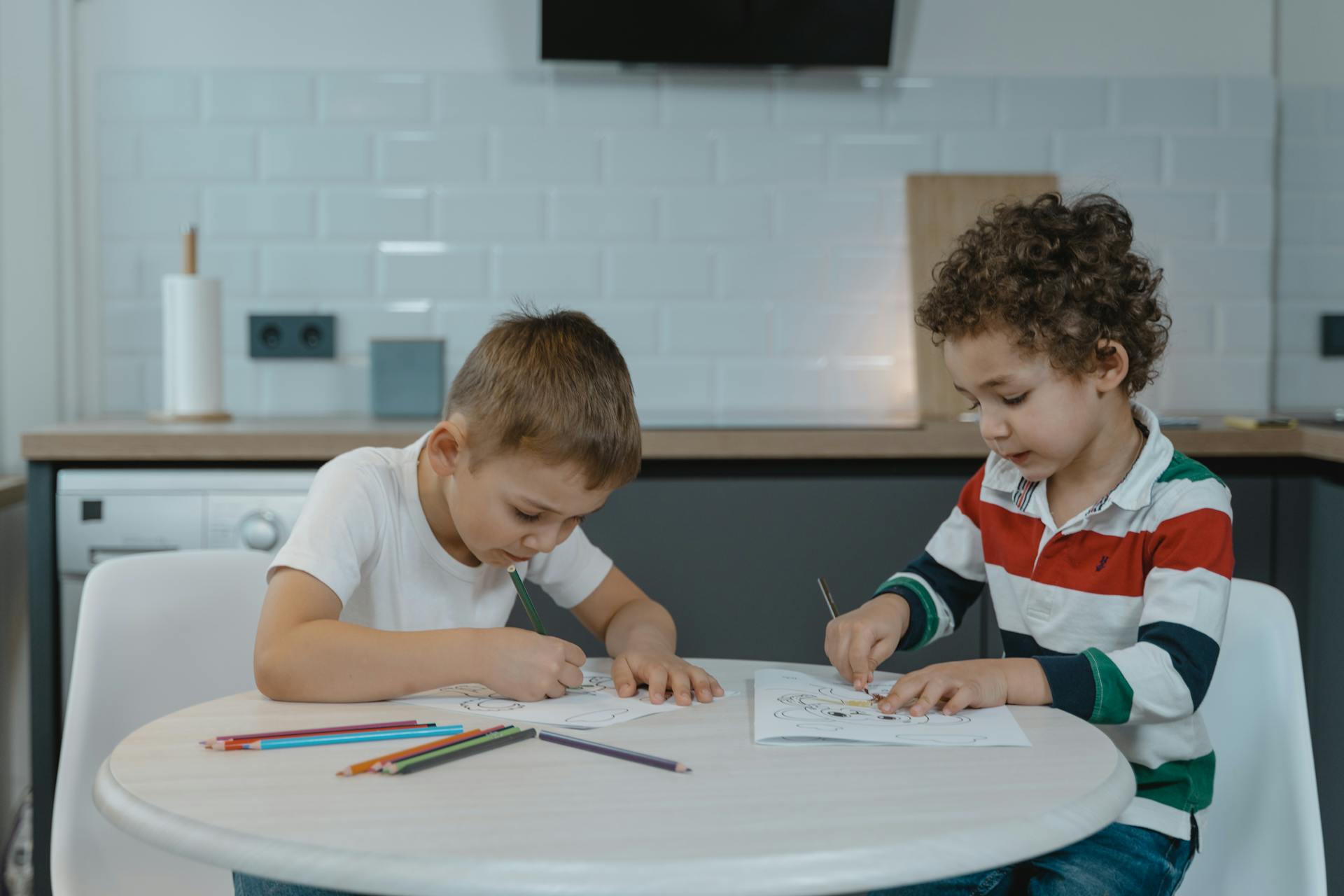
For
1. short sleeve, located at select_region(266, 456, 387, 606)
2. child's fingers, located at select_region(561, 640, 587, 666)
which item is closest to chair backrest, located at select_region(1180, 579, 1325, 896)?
child's fingers, located at select_region(561, 640, 587, 666)

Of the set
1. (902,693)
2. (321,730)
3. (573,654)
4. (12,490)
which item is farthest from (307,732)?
(12,490)

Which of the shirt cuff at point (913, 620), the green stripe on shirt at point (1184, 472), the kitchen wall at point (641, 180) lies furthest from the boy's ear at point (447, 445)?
the kitchen wall at point (641, 180)

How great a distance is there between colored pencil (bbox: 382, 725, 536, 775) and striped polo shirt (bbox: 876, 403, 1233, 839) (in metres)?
0.44

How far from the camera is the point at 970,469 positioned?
195 cm

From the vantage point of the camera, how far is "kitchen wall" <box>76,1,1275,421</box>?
2.38 m

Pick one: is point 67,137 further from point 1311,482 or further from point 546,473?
point 1311,482

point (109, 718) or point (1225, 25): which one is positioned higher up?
point (1225, 25)

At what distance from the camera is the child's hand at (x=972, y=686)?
951 mm

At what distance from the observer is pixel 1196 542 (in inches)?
43.2

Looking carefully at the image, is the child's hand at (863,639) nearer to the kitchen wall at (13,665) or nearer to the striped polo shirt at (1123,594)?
the striped polo shirt at (1123,594)

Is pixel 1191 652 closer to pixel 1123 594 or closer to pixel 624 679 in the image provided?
pixel 1123 594

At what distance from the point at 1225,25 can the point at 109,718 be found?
238cm

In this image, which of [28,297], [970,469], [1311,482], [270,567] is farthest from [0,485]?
[1311,482]

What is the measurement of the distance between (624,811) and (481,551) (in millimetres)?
Answer: 530
